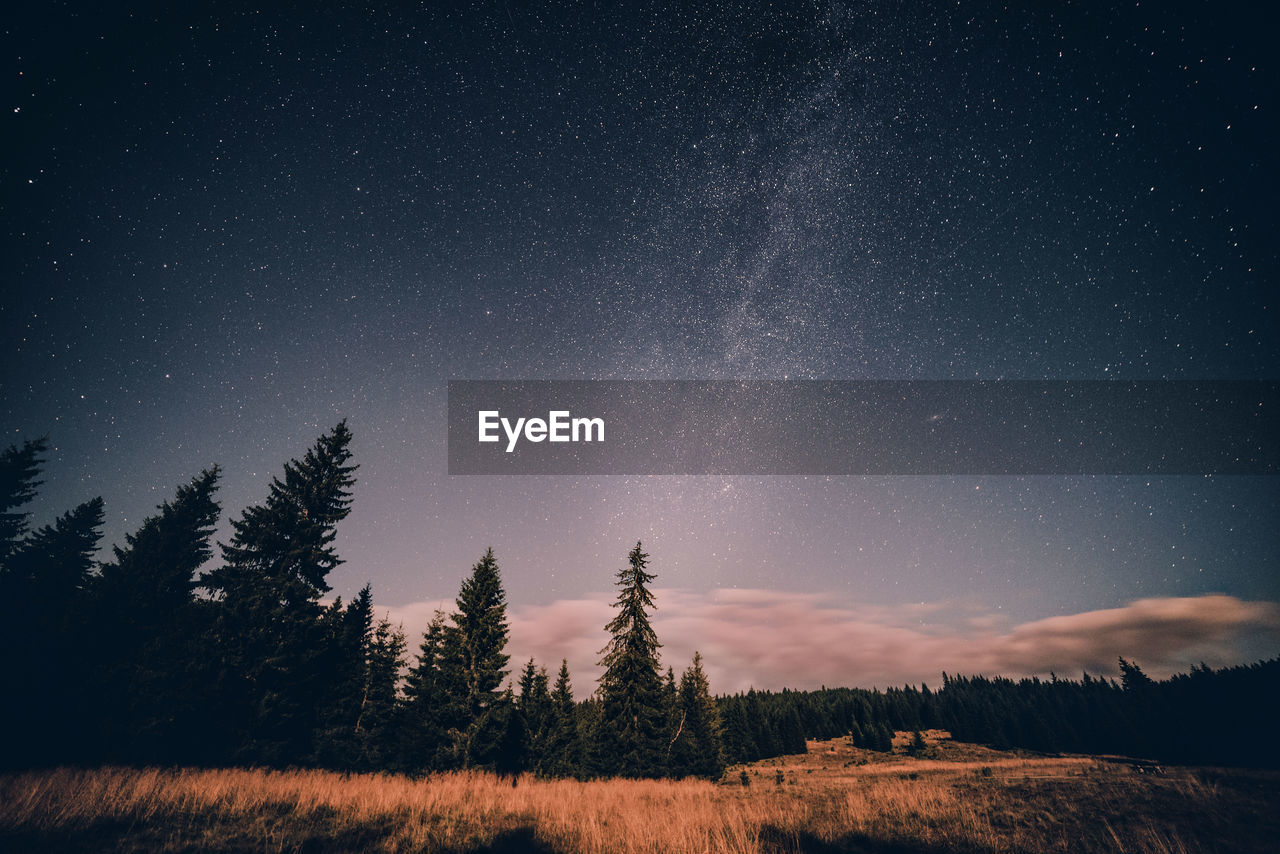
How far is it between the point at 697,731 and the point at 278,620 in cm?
3344

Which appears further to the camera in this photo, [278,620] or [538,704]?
[538,704]

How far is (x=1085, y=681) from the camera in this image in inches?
4823

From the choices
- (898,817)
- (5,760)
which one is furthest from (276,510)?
(898,817)

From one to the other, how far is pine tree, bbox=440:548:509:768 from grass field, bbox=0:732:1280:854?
8750 mm

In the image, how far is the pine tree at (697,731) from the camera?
106ft

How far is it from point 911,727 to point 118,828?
461 feet

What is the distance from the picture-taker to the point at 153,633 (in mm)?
19844

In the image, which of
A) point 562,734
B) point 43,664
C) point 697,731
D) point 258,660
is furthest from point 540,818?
point 562,734

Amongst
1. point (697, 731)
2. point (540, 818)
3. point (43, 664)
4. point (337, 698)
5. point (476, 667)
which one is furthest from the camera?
point (697, 731)

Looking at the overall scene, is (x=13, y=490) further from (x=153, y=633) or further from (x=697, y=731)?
(x=697, y=731)

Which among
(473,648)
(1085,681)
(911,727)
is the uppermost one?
(473,648)

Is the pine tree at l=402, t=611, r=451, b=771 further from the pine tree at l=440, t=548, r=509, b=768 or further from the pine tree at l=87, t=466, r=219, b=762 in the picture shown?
the pine tree at l=87, t=466, r=219, b=762

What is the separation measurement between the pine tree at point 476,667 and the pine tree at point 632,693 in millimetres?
5847

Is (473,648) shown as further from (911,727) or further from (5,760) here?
(911,727)
